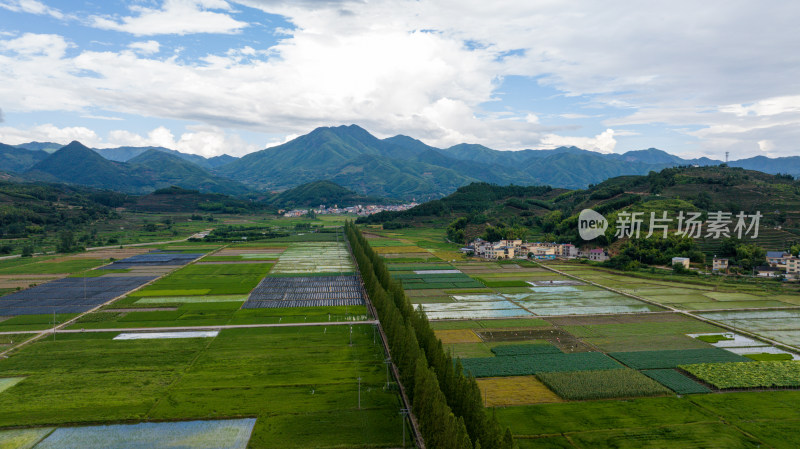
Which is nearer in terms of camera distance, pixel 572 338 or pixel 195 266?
pixel 572 338

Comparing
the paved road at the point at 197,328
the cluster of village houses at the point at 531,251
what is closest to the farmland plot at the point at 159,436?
the paved road at the point at 197,328

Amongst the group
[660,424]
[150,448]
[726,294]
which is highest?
[726,294]

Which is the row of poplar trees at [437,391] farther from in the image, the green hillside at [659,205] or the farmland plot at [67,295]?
the green hillside at [659,205]

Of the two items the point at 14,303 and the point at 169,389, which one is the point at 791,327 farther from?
the point at 14,303

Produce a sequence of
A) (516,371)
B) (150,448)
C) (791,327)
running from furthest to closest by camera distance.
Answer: (791,327) → (516,371) → (150,448)

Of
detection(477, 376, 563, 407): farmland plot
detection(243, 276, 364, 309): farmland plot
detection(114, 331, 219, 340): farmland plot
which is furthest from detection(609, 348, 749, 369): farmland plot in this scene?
detection(114, 331, 219, 340): farmland plot

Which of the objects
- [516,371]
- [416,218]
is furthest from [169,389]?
[416,218]

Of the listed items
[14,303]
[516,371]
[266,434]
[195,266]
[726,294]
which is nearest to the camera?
[266,434]

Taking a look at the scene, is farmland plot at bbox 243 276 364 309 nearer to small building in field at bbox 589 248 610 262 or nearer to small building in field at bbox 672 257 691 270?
small building in field at bbox 589 248 610 262

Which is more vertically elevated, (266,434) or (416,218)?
(416,218)
